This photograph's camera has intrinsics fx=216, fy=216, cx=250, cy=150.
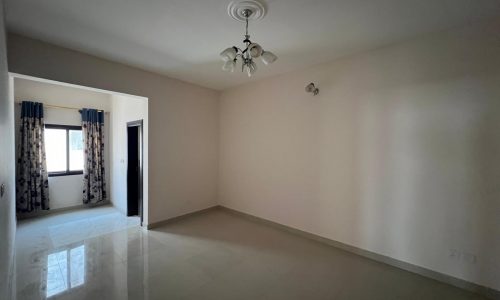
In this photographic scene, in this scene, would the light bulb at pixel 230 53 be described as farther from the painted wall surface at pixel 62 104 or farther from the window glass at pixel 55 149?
the window glass at pixel 55 149

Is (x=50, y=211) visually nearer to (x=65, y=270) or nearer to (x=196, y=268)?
(x=65, y=270)

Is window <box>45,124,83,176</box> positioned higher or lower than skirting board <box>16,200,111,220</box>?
higher

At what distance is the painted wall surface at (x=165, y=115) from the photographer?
9.03 feet

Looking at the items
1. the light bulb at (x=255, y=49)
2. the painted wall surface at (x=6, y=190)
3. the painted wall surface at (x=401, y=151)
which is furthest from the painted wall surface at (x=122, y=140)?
the light bulb at (x=255, y=49)

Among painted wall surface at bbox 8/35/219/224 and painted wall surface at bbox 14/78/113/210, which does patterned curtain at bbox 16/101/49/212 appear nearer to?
painted wall surface at bbox 14/78/113/210

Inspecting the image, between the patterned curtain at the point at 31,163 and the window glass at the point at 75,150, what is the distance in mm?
532

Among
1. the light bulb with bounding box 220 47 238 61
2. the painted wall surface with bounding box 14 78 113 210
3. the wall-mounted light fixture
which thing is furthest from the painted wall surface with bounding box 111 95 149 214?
the wall-mounted light fixture

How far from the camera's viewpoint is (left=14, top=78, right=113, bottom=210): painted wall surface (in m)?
4.33

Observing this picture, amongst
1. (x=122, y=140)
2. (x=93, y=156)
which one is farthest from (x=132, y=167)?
(x=93, y=156)

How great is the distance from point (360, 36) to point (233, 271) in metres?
3.16

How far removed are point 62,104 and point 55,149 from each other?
3.33 ft

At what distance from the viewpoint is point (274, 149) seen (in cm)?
398

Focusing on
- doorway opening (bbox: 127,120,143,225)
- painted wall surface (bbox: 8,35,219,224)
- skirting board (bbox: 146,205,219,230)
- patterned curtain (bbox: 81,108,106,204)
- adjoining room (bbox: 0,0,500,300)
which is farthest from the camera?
patterned curtain (bbox: 81,108,106,204)

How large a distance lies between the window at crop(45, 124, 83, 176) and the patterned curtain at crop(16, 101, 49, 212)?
24cm
